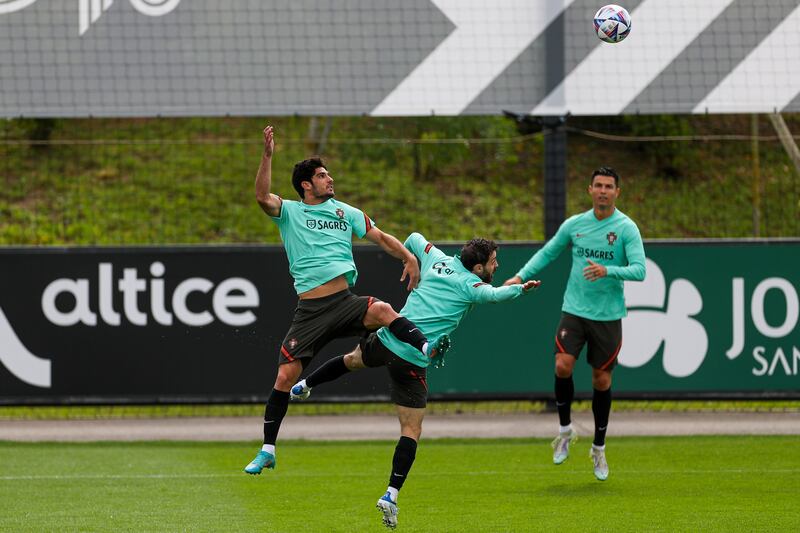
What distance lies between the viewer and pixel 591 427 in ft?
41.3

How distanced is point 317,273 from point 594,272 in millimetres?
2042

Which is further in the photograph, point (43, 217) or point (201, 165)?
point (201, 165)

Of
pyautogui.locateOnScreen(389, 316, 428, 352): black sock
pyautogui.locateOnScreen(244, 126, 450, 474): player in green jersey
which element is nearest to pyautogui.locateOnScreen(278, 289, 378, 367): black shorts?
pyautogui.locateOnScreen(244, 126, 450, 474): player in green jersey

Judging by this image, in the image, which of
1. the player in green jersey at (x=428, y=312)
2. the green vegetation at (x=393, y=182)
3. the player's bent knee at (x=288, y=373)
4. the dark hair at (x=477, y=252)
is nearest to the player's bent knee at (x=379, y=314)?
the player in green jersey at (x=428, y=312)

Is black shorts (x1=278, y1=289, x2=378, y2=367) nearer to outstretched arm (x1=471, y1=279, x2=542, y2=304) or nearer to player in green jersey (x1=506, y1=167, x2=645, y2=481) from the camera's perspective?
outstretched arm (x1=471, y1=279, x2=542, y2=304)

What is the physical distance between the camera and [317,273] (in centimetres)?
847

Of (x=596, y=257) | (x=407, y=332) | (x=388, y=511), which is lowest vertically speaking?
(x=388, y=511)

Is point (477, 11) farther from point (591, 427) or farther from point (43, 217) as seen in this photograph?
point (43, 217)

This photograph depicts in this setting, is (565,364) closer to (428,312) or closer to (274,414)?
(428,312)

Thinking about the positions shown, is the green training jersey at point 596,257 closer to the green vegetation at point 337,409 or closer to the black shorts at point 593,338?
the black shorts at point 593,338

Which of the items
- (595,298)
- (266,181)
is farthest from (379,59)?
(266,181)

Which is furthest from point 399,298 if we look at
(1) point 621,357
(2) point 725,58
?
(2) point 725,58

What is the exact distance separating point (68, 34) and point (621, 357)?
698cm

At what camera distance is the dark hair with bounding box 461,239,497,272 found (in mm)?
7844
